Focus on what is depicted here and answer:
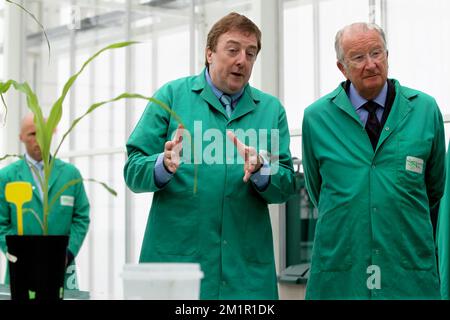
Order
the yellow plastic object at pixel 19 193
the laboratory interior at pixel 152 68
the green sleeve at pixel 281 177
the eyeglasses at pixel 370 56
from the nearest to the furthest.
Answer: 1. the yellow plastic object at pixel 19 193
2. the green sleeve at pixel 281 177
3. the eyeglasses at pixel 370 56
4. the laboratory interior at pixel 152 68

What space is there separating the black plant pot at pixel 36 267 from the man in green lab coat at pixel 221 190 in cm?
87

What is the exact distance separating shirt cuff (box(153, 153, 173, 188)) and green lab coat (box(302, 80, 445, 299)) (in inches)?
19.5

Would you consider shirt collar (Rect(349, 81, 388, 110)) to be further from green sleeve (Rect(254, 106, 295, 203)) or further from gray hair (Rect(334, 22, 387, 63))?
green sleeve (Rect(254, 106, 295, 203))

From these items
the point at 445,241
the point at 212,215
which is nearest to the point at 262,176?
the point at 212,215

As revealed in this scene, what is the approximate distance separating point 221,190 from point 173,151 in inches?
15.6

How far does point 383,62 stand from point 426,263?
588 millimetres

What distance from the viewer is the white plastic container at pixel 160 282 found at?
1.19 m

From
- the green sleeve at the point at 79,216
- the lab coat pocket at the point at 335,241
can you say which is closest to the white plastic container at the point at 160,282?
the lab coat pocket at the point at 335,241

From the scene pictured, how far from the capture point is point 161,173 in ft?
6.78

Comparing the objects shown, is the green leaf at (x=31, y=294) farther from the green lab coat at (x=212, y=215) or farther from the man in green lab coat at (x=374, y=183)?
the man in green lab coat at (x=374, y=183)

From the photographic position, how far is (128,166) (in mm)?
2191

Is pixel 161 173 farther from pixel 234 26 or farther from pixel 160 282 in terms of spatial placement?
pixel 160 282

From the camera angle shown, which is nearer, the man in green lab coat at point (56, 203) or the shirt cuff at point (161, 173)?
the shirt cuff at point (161, 173)

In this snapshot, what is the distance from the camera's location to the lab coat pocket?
222 cm
